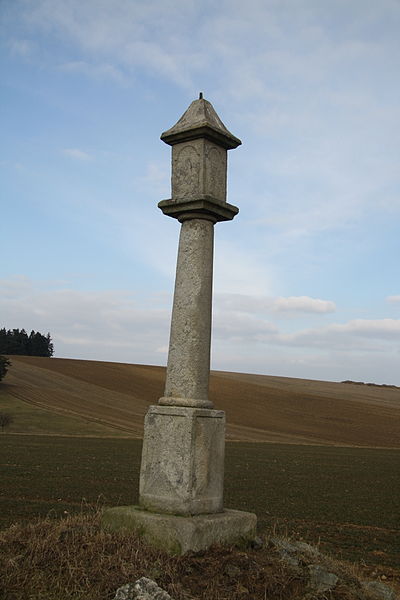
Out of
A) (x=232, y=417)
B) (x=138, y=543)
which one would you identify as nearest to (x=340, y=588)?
(x=138, y=543)

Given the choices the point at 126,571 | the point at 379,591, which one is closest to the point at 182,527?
the point at 126,571

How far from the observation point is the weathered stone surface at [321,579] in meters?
5.42

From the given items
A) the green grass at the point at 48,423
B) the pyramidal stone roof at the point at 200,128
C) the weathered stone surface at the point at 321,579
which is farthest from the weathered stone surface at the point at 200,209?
the green grass at the point at 48,423

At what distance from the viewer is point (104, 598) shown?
4.80 metres

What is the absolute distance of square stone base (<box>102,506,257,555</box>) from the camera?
18.9 ft

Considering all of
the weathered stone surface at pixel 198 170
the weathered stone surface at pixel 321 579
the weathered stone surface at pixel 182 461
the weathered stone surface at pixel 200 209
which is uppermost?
the weathered stone surface at pixel 198 170

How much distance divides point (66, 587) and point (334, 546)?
6.81 m

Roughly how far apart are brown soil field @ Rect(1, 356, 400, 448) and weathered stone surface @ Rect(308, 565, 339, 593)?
3434 cm

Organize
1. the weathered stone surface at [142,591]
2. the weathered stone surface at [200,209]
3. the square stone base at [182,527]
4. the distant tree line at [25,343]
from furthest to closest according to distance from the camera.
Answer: the distant tree line at [25,343], the weathered stone surface at [200,209], the square stone base at [182,527], the weathered stone surface at [142,591]

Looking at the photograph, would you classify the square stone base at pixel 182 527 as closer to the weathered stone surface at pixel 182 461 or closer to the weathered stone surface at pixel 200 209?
the weathered stone surface at pixel 182 461

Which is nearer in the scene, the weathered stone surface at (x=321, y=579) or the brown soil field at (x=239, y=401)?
the weathered stone surface at (x=321, y=579)

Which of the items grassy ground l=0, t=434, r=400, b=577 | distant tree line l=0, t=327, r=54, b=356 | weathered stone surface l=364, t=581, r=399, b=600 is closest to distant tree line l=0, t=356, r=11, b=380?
grassy ground l=0, t=434, r=400, b=577

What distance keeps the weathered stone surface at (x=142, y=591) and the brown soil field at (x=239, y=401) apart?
35.1m

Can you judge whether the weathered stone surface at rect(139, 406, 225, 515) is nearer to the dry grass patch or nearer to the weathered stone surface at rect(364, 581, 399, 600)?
the dry grass patch
